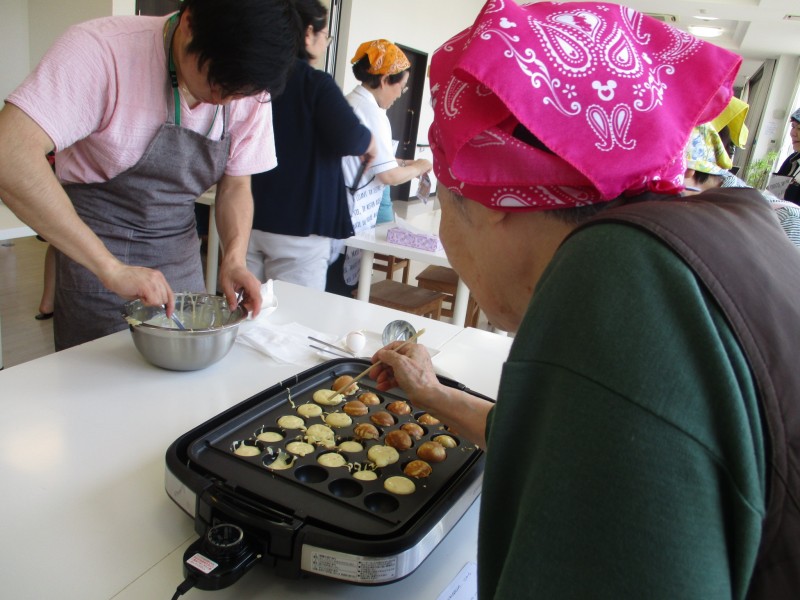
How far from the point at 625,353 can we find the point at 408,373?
2.34ft

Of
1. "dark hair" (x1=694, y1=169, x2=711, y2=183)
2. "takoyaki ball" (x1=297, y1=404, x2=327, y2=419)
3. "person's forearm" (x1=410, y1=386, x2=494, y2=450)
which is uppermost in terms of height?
"dark hair" (x1=694, y1=169, x2=711, y2=183)

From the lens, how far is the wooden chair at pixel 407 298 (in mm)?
3078

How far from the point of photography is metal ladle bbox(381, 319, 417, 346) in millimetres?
1540

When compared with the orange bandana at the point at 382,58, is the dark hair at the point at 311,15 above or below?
above

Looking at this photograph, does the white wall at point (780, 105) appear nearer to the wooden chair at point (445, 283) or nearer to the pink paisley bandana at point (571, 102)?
the wooden chair at point (445, 283)

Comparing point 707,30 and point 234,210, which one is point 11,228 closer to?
point 234,210

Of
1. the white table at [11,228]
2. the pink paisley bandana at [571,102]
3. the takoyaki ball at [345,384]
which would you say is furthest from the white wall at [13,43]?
the pink paisley bandana at [571,102]

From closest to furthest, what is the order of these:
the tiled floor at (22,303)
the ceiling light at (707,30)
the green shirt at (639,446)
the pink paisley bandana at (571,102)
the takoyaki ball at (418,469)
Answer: the green shirt at (639,446), the pink paisley bandana at (571,102), the takoyaki ball at (418,469), the tiled floor at (22,303), the ceiling light at (707,30)

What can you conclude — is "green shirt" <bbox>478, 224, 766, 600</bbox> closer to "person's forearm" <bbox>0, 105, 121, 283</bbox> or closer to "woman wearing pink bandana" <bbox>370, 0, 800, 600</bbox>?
"woman wearing pink bandana" <bbox>370, 0, 800, 600</bbox>

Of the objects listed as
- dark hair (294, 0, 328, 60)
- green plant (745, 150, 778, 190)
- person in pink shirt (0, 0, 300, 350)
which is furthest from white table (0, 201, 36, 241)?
green plant (745, 150, 778, 190)

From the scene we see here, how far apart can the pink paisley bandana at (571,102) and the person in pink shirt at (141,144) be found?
0.79m

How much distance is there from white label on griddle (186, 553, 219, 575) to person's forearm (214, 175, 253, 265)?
1.11m

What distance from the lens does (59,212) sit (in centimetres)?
123

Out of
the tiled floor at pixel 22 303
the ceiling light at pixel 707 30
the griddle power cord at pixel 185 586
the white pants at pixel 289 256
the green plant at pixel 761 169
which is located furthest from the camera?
the green plant at pixel 761 169
